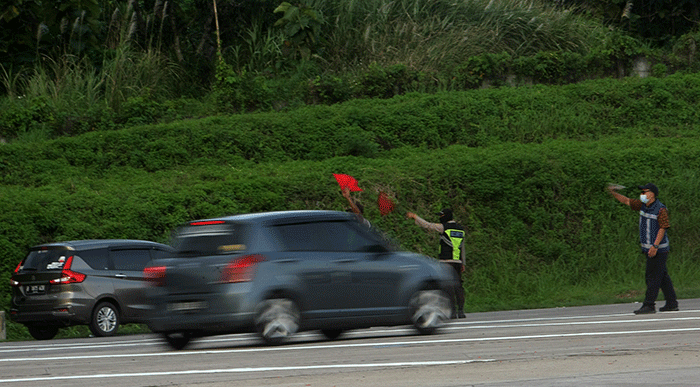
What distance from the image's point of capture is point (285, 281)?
11914 millimetres

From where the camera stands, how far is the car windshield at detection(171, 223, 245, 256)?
1192 centimetres

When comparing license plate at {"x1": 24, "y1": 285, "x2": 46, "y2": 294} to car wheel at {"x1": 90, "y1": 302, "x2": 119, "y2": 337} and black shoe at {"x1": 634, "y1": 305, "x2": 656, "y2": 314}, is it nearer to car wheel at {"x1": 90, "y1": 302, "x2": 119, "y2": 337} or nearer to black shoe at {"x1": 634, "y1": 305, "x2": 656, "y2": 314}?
car wheel at {"x1": 90, "y1": 302, "x2": 119, "y2": 337}

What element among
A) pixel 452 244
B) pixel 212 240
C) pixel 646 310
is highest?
pixel 212 240

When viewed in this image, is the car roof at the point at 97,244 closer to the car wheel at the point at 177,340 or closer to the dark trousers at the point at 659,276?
the car wheel at the point at 177,340

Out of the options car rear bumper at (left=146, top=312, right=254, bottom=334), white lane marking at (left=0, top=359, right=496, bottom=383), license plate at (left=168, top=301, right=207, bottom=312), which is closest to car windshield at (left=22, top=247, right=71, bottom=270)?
car rear bumper at (left=146, top=312, right=254, bottom=334)

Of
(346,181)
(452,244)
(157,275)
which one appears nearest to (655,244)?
(452,244)

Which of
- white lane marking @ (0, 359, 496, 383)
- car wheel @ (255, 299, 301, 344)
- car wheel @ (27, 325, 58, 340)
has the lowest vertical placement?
car wheel @ (27, 325, 58, 340)

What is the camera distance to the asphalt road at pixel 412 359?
8.48m

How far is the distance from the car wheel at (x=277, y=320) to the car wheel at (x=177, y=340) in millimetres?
1131

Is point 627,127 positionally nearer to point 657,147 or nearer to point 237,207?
point 657,147

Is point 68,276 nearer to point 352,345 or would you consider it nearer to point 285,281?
point 285,281

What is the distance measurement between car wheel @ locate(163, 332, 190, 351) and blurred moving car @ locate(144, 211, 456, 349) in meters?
0.01

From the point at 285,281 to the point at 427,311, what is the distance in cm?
211

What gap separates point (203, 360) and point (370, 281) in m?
2.76
